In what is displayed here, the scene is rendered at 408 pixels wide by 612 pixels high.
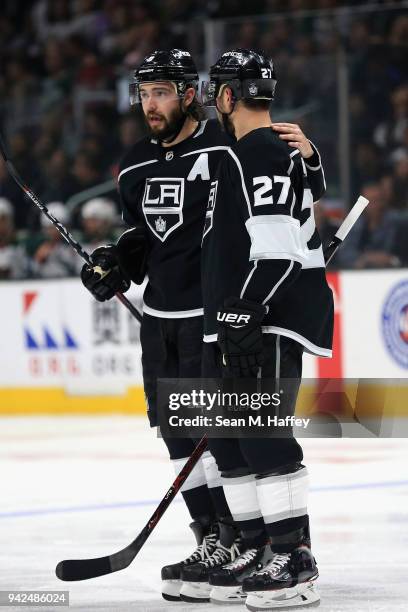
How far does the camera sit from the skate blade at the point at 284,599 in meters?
3.28

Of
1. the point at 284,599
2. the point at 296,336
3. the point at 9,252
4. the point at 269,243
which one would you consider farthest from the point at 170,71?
the point at 9,252

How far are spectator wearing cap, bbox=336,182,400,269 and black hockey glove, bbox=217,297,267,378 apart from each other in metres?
4.60

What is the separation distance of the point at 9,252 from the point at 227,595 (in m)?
5.54

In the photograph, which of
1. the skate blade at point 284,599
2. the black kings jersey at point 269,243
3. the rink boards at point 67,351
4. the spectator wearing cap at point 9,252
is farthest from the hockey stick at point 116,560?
the spectator wearing cap at point 9,252

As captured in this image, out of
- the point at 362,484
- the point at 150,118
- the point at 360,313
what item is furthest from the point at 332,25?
the point at 150,118

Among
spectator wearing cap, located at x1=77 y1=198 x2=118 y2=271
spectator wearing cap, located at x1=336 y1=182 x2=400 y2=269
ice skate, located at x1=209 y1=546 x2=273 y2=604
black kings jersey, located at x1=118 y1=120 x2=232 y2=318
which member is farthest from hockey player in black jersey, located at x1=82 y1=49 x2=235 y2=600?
spectator wearing cap, located at x1=77 y1=198 x2=118 y2=271

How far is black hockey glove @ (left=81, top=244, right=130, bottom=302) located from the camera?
378 centimetres

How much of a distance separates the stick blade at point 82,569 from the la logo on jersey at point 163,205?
840 millimetres

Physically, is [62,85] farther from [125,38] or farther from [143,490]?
[143,490]

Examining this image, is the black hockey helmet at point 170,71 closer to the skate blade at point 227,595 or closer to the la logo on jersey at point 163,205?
the la logo on jersey at point 163,205

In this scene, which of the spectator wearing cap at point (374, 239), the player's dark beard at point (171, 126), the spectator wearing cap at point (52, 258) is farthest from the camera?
the spectator wearing cap at point (52, 258)

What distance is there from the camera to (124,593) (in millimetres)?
3520

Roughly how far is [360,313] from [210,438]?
435 centimetres

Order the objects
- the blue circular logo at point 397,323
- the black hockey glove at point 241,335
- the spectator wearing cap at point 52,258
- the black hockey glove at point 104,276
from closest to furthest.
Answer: the black hockey glove at point 241,335, the black hockey glove at point 104,276, the blue circular logo at point 397,323, the spectator wearing cap at point 52,258
